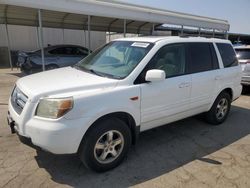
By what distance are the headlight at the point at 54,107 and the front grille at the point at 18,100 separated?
1.15ft

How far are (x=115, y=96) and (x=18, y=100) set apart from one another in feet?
4.44

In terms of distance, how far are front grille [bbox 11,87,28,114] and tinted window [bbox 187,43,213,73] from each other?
2684mm

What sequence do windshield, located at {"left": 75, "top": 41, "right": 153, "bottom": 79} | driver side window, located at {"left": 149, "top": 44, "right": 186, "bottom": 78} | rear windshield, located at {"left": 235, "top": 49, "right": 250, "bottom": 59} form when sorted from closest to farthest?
windshield, located at {"left": 75, "top": 41, "right": 153, "bottom": 79} < driver side window, located at {"left": 149, "top": 44, "right": 186, "bottom": 78} < rear windshield, located at {"left": 235, "top": 49, "right": 250, "bottom": 59}

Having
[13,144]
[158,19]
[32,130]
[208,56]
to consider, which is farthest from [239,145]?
[158,19]

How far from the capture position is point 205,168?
346 centimetres

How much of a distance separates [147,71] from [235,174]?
1.87 m

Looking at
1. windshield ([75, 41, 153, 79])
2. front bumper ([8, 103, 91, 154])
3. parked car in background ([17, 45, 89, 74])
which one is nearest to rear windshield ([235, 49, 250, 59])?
windshield ([75, 41, 153, 79])

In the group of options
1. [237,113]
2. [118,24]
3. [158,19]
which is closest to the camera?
[237,113]

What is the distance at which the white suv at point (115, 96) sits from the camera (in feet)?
9.37

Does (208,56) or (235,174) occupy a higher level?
(208,56)

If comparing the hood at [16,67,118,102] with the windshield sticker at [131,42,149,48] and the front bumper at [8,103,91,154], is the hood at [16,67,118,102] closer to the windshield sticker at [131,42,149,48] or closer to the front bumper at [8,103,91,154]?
the front bumper at [8,103,91,154]

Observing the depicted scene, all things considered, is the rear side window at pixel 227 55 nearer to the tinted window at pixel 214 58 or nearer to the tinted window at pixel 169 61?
the tinted window at pixel 214 58

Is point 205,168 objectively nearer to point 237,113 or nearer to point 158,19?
point 237,113

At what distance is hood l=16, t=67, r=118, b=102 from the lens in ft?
9.78
